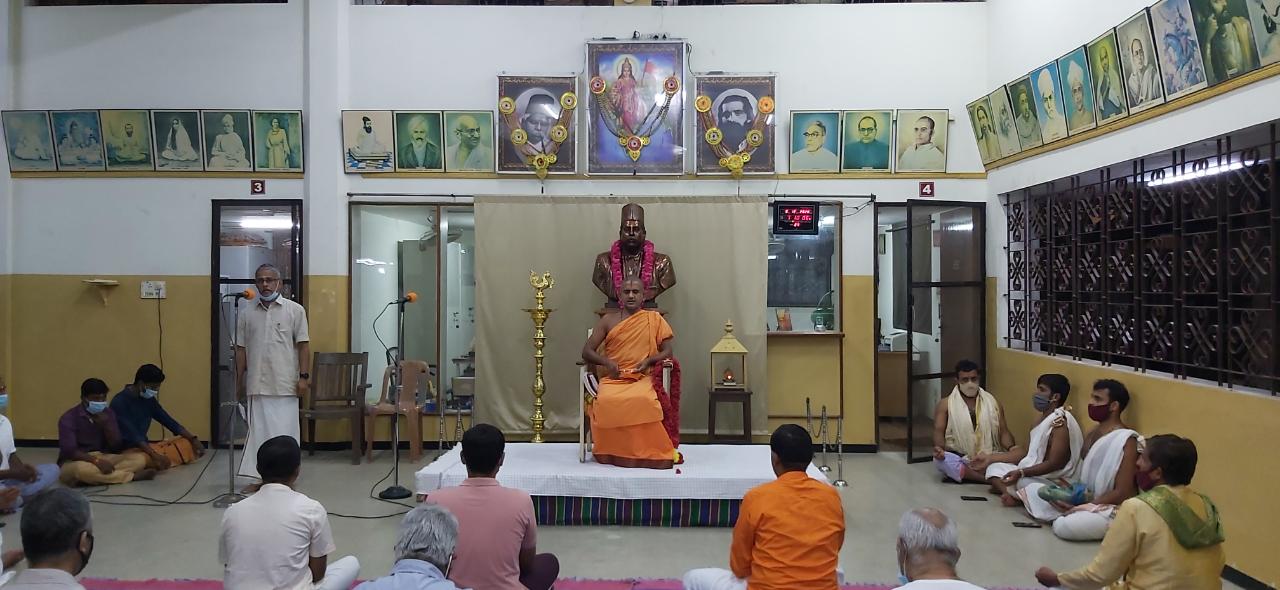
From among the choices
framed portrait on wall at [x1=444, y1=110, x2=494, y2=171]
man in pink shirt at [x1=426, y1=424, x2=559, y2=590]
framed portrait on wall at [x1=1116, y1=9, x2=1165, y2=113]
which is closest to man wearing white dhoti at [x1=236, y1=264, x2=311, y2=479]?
framed portrait on wall at [x1=444, y1=110, x2=494, y2=171]

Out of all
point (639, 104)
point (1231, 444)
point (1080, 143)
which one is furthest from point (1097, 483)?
point (639, 104)

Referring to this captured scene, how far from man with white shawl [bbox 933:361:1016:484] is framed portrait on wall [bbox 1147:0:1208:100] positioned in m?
2.79

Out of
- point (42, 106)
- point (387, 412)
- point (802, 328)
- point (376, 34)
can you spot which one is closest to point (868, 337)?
point (802, 328)

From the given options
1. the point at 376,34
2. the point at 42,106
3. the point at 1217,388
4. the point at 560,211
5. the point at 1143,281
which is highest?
the point at 376,34

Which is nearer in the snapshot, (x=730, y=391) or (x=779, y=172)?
(x=730, y=391)

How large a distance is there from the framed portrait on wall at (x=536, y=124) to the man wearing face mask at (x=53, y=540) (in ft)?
19.2

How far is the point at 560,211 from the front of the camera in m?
8.02

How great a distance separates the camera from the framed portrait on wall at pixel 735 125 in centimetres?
796

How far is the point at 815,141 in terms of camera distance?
316 inches

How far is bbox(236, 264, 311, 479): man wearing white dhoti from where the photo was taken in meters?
6.53

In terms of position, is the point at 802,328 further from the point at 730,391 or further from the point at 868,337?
the point at 730,391

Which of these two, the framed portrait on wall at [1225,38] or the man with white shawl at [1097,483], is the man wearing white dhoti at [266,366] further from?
the framed portrait on wall at [1225,38]

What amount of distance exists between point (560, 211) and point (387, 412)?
96.5 inches

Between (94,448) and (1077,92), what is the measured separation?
26.6 feet
